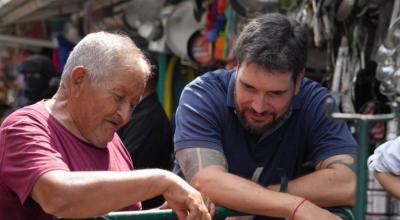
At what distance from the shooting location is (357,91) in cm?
461

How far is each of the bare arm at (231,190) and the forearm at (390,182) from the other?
0.70ft

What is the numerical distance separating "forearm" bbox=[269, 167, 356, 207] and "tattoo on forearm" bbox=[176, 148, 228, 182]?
0.70ft

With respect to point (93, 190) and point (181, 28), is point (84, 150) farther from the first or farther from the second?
point (181, 28)

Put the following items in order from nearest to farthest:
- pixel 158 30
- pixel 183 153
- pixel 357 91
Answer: pixel 183 153
pixel 357 91
pixel 158 30

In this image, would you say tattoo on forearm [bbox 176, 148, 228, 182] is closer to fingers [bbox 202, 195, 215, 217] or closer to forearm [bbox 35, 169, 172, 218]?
fingers [bbox 202, 195, 215, 217]

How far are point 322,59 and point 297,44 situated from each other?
2.02 meters

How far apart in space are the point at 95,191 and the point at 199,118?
32.0 inches

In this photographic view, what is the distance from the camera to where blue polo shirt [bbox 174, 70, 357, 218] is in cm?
299

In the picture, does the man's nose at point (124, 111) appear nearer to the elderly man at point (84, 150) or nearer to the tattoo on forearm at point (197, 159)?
the elderly man at point (84, 150)

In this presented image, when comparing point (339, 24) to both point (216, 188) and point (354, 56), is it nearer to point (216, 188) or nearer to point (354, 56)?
point (354, 56)

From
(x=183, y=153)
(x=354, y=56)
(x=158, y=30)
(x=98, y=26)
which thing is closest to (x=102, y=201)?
(x=183, y=153)

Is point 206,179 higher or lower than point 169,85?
higher

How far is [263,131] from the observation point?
298cm

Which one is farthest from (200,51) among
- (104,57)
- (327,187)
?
(104,57)
